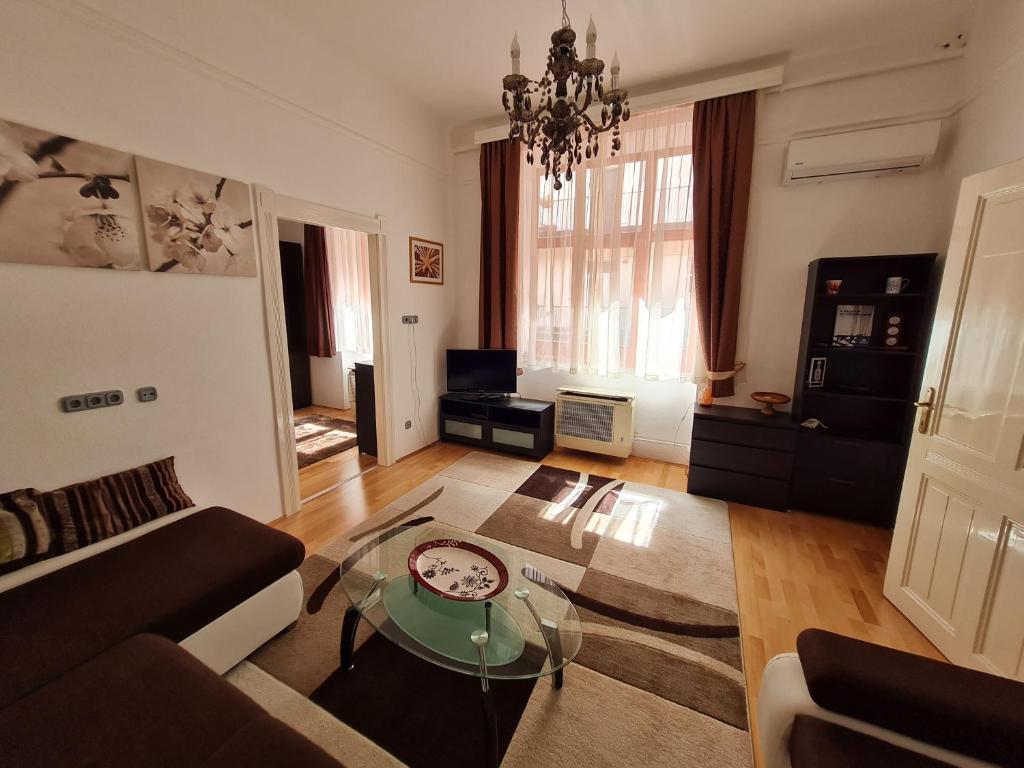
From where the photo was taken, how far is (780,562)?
2.38 meters

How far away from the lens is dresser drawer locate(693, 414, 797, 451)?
2.86 meters

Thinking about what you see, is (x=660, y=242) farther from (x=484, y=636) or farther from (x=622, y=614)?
(x=484, y=636)

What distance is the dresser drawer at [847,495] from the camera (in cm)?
269

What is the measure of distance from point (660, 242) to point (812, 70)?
56.3 inches

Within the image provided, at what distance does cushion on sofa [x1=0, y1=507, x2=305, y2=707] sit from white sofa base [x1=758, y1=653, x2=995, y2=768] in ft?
5.85

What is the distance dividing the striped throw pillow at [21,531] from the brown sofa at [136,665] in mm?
114

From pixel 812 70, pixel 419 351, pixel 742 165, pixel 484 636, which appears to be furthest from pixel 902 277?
pixel 419 351

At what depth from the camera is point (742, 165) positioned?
3.00 metres

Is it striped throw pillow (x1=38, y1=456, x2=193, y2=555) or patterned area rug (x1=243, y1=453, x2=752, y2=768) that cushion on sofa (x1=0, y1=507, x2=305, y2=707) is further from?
patterned area rug (x1=243, y1=453, x2=752, y2=768)

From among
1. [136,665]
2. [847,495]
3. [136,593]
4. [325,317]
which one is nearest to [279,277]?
[136,593]

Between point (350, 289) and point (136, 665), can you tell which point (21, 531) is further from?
point (350, 289)

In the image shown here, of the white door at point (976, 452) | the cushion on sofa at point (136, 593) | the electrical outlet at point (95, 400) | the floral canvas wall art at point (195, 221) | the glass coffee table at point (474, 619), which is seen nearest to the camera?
the cushion on sofa at point (136, 593)

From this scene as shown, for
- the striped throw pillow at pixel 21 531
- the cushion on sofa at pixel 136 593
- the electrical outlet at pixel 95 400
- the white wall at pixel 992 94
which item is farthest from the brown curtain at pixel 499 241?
the striped throw pillow at pixel 21 531

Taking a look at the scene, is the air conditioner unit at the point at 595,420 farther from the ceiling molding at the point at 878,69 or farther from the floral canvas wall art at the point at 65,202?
the floral canvas wall art at the point at 65,202
